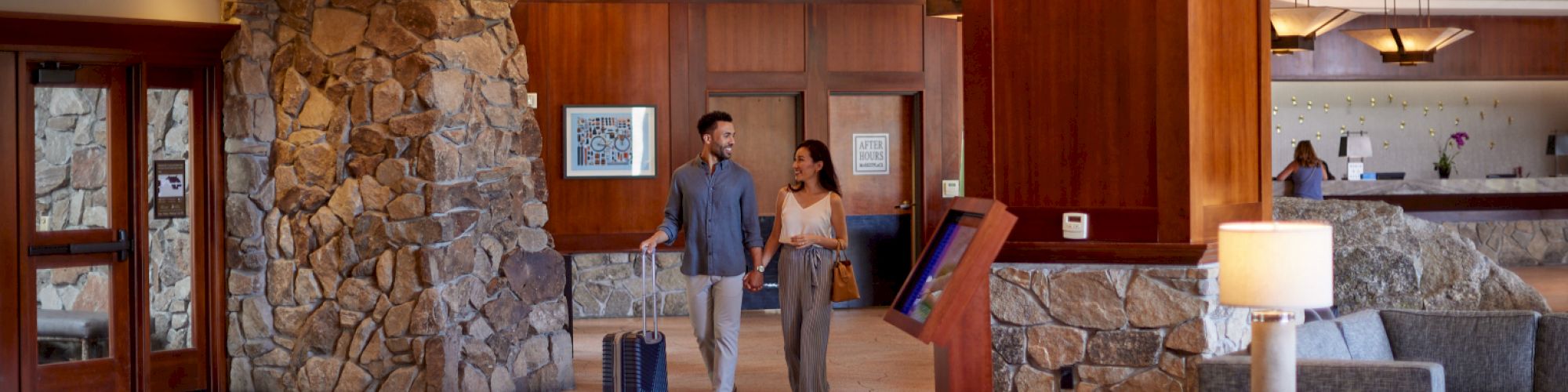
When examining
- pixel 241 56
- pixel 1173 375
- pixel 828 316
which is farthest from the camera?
pixel 241 56

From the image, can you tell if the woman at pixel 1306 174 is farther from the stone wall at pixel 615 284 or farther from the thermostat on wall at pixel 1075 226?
the thermostat on wall at pixel 1075 226

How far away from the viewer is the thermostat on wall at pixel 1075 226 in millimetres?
4812

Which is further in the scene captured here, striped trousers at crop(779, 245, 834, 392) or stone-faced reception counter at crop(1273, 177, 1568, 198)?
stone-faced reception counter at crop(1273, 177, 1568, 198)

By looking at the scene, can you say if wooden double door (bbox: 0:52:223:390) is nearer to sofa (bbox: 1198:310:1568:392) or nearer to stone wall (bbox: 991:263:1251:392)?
stone wall (bbox: 991:263:1251:392)

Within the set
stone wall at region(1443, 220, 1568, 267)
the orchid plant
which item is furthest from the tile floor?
the orchid plant

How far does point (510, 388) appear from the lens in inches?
275

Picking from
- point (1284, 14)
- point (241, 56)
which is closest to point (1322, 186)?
point (1284, 14)

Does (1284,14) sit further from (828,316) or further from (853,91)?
(828,316)

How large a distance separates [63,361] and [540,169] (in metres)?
2.54

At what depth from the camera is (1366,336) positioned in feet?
16.2

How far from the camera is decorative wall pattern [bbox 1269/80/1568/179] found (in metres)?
15.9

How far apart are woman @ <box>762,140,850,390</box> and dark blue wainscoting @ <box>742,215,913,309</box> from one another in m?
4.39

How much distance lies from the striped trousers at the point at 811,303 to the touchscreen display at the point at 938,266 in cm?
173

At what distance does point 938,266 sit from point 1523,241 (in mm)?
12463
